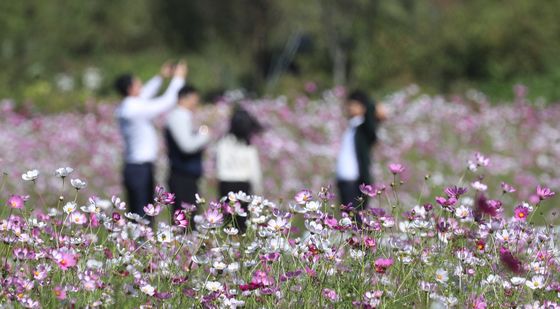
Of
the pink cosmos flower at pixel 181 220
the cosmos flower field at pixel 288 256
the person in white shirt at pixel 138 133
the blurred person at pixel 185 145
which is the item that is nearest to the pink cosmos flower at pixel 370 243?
the cosmos flower field at pixel 288 256

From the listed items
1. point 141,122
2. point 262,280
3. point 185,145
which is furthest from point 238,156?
point 262,280

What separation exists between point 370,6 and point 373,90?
12.7 feet

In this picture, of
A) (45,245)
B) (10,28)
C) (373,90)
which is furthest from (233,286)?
(373,90)

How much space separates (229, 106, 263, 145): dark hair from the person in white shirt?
1.86ft

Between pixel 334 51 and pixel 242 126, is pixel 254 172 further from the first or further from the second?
pixel 334 51

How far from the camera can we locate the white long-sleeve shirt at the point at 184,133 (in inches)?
324

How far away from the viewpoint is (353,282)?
3.82m

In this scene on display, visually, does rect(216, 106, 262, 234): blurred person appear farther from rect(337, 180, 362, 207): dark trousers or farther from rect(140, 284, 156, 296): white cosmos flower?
rect(140, 284, 156, 296): white cosmos flower

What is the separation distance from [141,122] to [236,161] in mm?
906

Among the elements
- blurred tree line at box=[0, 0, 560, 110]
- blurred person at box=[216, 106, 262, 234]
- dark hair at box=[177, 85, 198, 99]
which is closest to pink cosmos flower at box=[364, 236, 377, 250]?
dark hair at box=[177, 85, 198, 99]

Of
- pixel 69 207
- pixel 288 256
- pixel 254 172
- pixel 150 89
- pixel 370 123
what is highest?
pixel 69 207

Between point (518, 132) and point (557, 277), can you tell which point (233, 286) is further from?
point (518, 132)

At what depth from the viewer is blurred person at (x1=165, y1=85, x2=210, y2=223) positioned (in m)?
8.22

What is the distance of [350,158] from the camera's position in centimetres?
856
